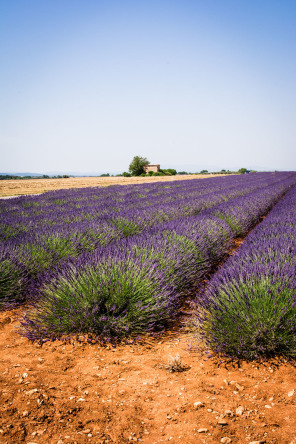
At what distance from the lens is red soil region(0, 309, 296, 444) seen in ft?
4.09

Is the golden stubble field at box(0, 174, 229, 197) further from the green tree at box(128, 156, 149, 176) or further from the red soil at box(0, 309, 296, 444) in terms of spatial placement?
the green tree at box(128, 156, 149, 176)

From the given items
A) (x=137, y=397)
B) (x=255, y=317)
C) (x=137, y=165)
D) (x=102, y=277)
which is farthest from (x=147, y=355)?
(x=137, y=165)

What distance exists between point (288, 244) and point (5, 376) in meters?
2.75

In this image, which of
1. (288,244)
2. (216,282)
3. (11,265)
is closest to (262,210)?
(288,244)

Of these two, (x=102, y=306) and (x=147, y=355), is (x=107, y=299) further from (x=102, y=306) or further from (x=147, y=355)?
(x=147, y=355)

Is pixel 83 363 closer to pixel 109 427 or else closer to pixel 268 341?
pixel 109 427

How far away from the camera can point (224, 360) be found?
1.83m

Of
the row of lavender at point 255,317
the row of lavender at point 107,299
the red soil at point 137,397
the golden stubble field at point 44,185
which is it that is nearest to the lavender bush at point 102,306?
the row of lavender at point 107,299

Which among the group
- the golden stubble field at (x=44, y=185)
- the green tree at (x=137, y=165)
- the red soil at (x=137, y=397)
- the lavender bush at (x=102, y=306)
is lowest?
the red soil at (x=137, y=397)

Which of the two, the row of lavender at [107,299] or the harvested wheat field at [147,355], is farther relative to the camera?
the row of lavender at [107,299]

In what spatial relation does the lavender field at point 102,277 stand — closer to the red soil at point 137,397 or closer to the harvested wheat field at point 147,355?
the harvested wheat field at point 147,355

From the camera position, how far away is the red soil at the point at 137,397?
1.25 meters

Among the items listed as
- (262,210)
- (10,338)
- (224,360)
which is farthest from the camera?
(262,210)

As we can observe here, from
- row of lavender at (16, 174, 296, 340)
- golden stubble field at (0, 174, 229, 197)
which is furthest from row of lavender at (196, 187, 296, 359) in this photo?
golden stubble field at (0, 174, 229, 197)
